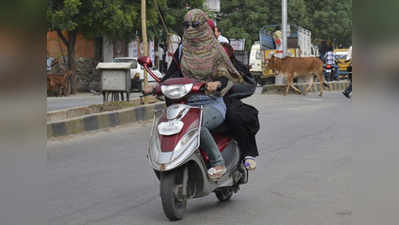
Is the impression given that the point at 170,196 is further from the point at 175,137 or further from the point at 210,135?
the point at 210,135

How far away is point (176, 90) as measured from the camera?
4.36m

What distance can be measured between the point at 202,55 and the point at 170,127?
656mm

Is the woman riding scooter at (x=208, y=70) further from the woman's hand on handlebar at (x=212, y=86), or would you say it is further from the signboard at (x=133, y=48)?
the signboard at (x=133, y=48)

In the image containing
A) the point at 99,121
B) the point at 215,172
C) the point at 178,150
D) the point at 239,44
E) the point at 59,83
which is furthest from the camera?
the point at 239,44

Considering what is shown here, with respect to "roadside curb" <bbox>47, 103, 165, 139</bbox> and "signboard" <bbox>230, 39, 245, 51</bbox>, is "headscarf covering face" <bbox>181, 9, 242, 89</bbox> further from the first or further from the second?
"signboard" <bbox>230, 39, 245, 51</bbox>

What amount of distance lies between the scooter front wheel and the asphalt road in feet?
0.35

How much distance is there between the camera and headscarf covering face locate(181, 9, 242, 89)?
15.0 ft

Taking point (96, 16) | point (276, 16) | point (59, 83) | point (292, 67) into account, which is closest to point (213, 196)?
point (292, 67)

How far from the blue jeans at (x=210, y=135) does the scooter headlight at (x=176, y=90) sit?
29cm

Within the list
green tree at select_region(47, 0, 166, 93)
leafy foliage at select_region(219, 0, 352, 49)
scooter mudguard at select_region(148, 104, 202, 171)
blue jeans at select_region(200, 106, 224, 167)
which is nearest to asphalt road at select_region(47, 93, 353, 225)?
blue jeans at select_region(200, 106, 224, 167)

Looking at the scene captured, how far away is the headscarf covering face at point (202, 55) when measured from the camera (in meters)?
4.58
